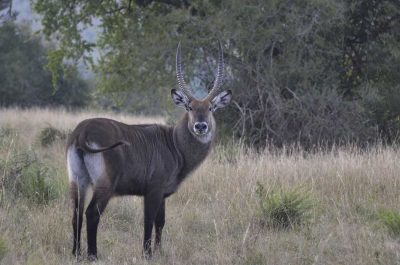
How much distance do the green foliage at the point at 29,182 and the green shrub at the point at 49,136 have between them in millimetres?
5206

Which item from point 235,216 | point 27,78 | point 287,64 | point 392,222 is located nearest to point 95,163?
point 235,216

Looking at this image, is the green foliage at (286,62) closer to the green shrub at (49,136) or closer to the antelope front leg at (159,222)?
the green shrub at (49,136)

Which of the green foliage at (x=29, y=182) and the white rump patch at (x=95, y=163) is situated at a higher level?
the white rump patch at (x=95, y=163)

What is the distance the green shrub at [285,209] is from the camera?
7488 millimetres

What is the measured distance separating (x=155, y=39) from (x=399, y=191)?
730 cm

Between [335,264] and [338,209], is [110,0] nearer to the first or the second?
[338,209]

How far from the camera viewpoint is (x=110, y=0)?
645 inches

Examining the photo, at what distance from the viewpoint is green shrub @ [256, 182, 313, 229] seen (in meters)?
7.49

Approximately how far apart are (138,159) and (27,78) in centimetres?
2342

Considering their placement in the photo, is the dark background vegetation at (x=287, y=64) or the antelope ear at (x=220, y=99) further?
the dark background vegetation at (x=287, y=64)

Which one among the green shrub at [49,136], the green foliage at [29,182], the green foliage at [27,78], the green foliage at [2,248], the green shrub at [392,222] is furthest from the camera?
the green foliage at [27,78]

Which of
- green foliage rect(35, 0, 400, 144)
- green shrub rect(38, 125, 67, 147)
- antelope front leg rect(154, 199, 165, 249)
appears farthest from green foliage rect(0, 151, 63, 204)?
green foliage rect(35, 0, 400, 144)

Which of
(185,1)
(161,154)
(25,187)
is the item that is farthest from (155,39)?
(161,154)

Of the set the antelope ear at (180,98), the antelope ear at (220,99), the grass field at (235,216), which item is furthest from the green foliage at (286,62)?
the antelope ear at (180,98)
